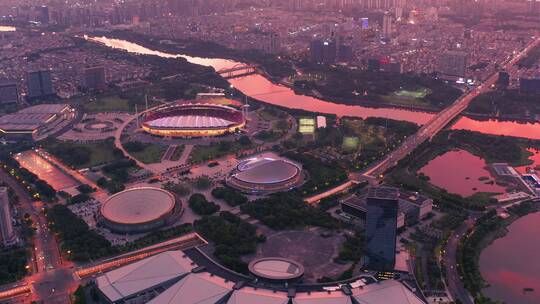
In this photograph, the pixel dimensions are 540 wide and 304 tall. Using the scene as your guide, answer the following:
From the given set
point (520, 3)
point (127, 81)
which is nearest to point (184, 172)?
point (127, 81)

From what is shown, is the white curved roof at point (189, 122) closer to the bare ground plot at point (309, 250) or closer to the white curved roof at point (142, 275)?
the bare ground plot at point (309, 250)

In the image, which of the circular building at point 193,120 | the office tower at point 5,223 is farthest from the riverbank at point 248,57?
the office tower at point 5,223

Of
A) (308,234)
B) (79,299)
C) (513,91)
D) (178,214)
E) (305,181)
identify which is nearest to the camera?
(79,299)

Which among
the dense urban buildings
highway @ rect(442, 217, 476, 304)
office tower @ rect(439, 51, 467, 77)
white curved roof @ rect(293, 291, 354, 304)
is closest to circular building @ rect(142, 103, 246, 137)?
the dense urban buildings

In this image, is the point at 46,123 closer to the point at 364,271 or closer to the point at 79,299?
the point at 79,299

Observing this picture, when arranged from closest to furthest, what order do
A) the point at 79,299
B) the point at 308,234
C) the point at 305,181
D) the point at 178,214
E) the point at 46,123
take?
the point at 79,299
the point at 308,234
the point at 178,214
the point at 305,181
the point at 46,123

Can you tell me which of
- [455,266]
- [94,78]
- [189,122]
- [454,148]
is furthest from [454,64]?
[455,266]

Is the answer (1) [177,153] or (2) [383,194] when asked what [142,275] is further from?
(1) [177,153]

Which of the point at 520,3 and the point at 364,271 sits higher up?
the point at 520,3
